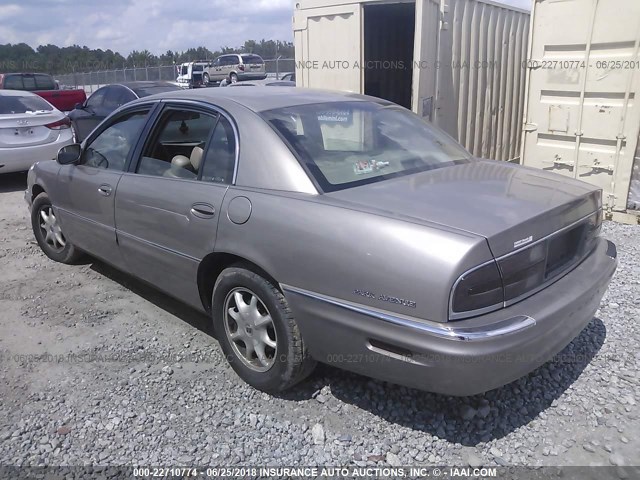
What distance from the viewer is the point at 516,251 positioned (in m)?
2.32

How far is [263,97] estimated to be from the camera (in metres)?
3.42

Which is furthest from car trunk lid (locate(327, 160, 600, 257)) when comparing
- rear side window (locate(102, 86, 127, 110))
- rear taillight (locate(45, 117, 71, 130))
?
rear side window (locate(102, 86, 127, 110))

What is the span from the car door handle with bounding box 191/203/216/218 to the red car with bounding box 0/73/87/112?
46.9ft

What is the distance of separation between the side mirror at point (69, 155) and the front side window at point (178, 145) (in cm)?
94

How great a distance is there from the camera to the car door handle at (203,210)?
301 centimetres

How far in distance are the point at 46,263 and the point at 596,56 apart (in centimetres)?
611

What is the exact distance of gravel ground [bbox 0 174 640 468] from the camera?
8.48 feet

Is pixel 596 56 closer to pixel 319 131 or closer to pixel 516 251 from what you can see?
pixel 319 131

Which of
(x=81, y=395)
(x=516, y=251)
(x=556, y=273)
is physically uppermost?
(x=516, y=251)

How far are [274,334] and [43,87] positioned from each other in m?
16.2

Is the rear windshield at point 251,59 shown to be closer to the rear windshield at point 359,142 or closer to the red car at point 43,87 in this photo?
the red car at point 43,87

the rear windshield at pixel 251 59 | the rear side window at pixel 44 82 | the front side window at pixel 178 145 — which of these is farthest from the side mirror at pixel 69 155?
the rear windshield at pixel 251 59

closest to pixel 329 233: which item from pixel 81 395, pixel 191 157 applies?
pixel 191 157

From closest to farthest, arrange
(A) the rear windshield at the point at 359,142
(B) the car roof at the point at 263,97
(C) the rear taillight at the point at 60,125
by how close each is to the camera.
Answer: (A) the rear windshield at the point at 359,142
(B) the car roof at the point at 263,97
(C) the rear taillight at the point at 60,125
